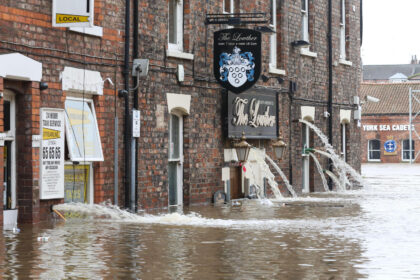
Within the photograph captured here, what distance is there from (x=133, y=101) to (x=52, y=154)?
3.17m

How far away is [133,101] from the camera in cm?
1883

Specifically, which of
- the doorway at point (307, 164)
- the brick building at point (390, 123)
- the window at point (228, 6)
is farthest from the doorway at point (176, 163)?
the brick building at point (390, 123)

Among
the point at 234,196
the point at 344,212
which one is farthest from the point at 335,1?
the point at 344,212

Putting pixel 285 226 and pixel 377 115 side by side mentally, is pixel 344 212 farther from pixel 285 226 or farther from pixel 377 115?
pixel 377 115

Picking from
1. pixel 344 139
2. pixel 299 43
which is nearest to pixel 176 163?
pixel 299 43

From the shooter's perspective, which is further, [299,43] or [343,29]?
[343,29]

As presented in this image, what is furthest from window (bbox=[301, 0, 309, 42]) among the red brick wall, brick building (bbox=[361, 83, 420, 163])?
the red brick wall

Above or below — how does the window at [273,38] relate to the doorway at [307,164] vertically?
above

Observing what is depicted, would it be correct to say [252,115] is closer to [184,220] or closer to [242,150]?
[242,150]

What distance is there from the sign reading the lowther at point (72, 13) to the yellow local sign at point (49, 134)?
70.6 inches

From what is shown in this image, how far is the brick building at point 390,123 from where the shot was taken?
237 feet

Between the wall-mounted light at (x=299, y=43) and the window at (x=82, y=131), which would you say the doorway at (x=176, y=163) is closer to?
the window at (x=82, y=131)

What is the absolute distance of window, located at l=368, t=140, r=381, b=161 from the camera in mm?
74250

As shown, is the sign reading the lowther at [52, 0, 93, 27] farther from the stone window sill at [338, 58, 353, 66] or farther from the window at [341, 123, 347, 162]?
the window at [341, 123, 347, 162]
